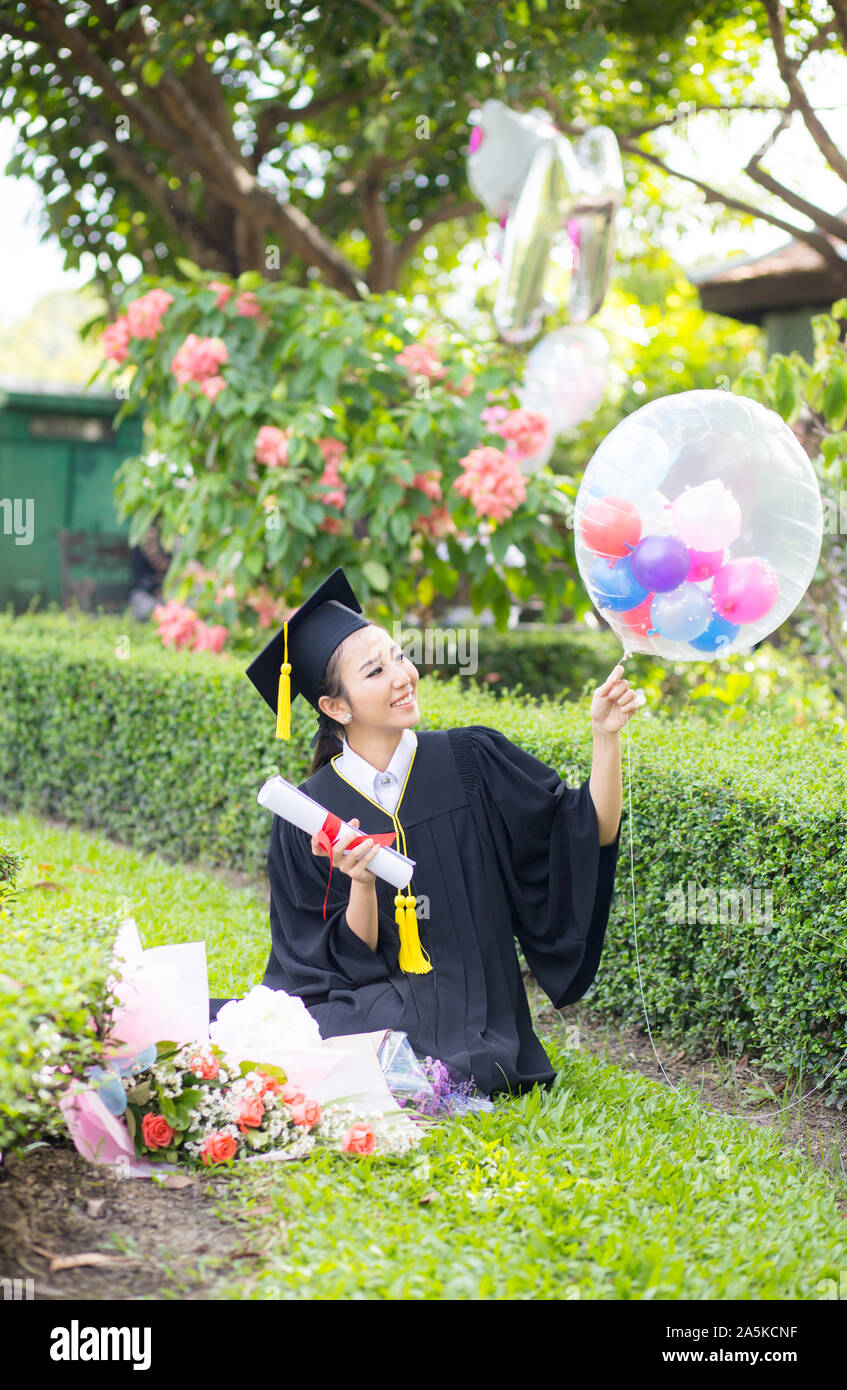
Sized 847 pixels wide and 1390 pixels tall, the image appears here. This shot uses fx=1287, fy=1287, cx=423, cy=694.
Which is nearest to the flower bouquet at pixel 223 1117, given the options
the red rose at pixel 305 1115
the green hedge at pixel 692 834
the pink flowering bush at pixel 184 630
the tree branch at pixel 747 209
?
the red rose at pixel 305 1115

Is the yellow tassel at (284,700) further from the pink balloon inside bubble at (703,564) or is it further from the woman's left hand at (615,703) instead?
the pink balloon inside bubble at (703,564)

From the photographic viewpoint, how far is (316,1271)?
2.29 meters

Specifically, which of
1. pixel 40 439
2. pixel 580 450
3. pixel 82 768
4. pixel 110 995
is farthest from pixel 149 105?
pixel 110 995

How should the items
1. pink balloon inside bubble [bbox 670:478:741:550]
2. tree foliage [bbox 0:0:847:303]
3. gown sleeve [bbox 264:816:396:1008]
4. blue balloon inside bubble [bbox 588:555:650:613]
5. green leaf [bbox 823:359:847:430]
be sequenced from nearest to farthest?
1. pink balloon inside bubble [bbox 670:478:741:550]
2. blue balloon inside bubble [bbox 588:555:650:613]
3. gown sleeve [bbox 264:816:396:1008]
4. green leaf [bbox 823:359:847:430]
5. tree foliage [bbox 0:0:847:303]

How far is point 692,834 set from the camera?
3.74 m

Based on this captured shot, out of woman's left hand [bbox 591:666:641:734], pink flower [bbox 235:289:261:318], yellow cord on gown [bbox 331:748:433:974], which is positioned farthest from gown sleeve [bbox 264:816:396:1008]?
pink flower [bbox 235:289:261:318]

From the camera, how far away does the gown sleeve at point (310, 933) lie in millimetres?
3326

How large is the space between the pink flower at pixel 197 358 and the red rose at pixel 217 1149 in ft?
14.6

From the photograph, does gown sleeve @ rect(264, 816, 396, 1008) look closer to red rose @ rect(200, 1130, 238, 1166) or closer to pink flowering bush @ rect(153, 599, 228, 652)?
red rose @ rect(200, 1130, 238, 1166)

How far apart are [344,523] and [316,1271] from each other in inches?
175

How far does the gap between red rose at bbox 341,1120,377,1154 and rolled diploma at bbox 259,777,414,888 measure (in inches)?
22.8

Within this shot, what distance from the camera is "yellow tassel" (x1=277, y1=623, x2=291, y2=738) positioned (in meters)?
3.24

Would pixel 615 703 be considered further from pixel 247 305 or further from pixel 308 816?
pixel 247 305
